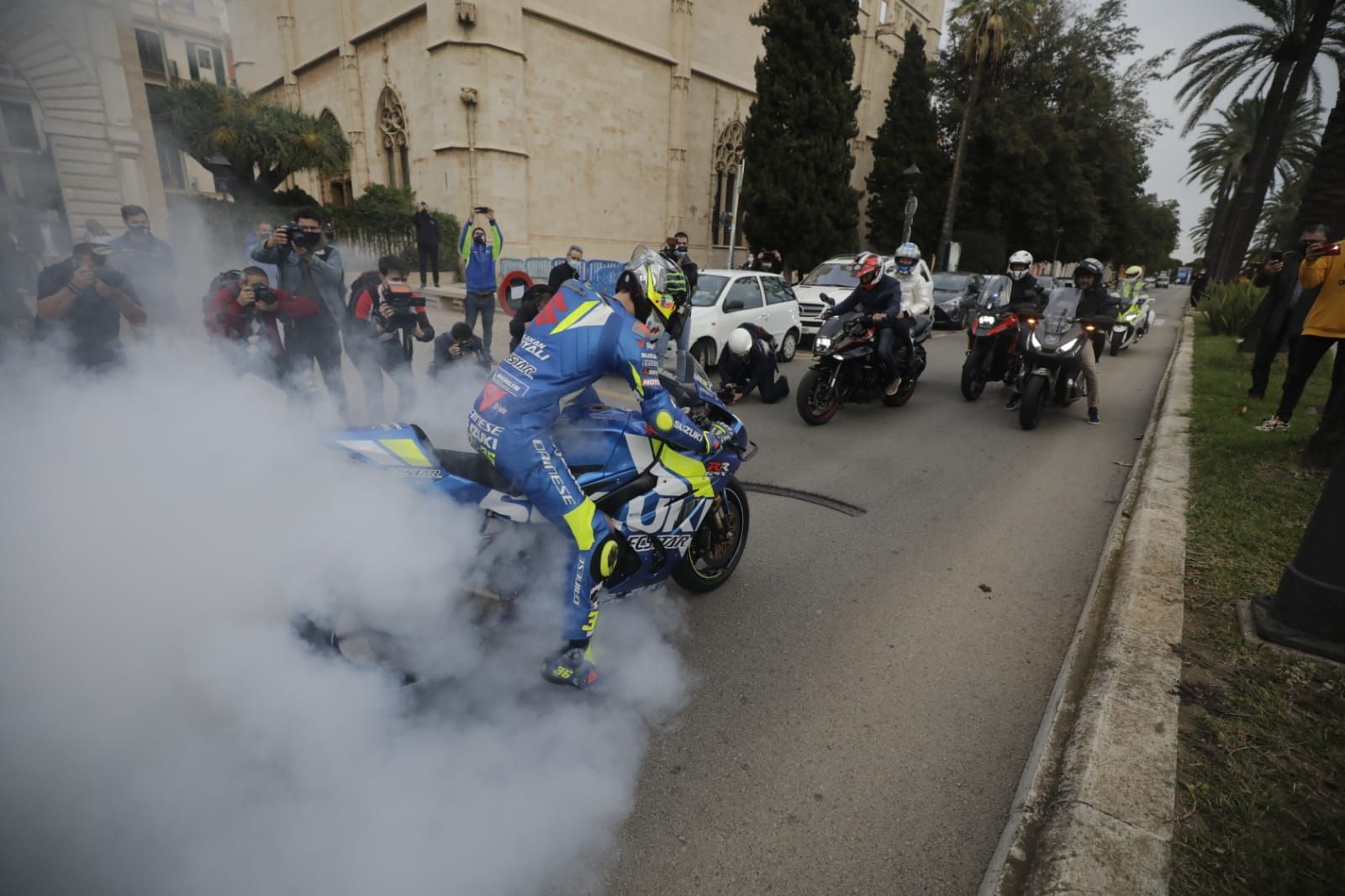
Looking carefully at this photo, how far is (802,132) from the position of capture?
23641mm

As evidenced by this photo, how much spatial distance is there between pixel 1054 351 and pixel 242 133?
25.9ft

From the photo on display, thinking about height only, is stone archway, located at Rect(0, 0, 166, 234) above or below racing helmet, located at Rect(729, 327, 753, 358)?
above

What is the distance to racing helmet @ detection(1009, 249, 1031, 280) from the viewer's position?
8.81m

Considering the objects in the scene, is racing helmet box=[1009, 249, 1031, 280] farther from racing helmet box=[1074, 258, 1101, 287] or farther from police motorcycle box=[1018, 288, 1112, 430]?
racing helmet box=[1074, 258, 1101, 287]

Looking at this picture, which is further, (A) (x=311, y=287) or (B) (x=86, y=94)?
(A) (x=311, y=287)

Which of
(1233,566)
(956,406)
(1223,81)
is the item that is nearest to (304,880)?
(1233,566)

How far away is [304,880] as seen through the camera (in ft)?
6.54

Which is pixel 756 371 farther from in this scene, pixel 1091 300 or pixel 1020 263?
pixel 1020 263

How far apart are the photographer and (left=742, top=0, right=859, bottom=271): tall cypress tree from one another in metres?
19.9

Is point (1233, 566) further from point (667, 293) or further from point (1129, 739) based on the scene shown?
point (667, 293)

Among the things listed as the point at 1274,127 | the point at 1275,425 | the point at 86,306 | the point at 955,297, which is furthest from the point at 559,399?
the point at 1274,127

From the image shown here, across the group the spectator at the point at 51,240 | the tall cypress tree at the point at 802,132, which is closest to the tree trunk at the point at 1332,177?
the spectator at the point at 51,240

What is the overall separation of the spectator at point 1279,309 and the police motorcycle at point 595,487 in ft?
23.5

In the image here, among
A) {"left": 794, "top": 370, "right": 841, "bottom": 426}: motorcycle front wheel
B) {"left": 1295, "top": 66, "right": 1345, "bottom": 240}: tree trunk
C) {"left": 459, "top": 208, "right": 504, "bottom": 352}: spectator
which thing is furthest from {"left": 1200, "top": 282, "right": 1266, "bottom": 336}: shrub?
{"left": 459, "top": 208, "right": 504, "bottom": 352}: spectator
